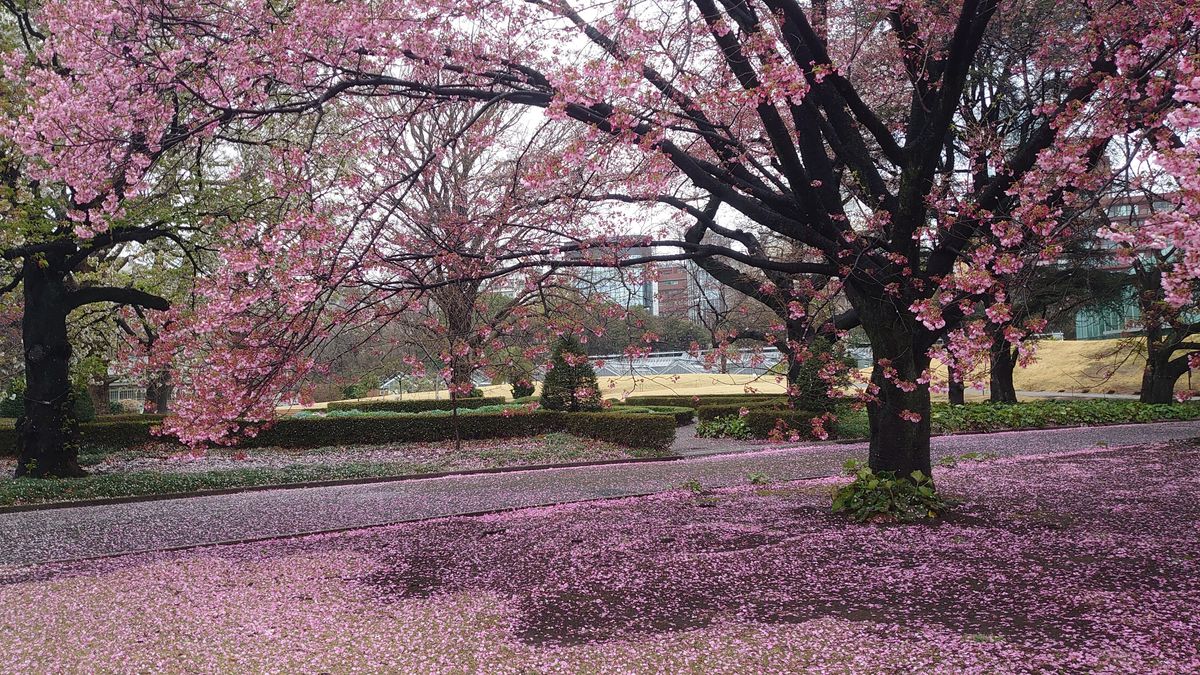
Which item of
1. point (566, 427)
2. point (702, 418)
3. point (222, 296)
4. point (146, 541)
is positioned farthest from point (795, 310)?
point (702, 418)

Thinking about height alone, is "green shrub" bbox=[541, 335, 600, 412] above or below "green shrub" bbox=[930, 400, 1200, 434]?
above

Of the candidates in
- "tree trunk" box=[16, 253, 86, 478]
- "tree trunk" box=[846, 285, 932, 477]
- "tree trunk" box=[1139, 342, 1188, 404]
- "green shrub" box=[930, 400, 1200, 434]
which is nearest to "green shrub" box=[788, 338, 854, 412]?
"green shrub" box=[930, 400, 1200, 434]

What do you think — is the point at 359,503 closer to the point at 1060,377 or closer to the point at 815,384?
the point at 815,384

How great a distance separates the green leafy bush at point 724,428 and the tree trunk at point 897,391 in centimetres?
1135

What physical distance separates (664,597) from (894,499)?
2827 millimetres

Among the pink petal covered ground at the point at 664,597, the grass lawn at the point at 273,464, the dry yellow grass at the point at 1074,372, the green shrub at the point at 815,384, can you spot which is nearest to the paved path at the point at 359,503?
the grass lawn at the point at 273,464

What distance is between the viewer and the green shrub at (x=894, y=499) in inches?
263

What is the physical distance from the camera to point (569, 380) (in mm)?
18469

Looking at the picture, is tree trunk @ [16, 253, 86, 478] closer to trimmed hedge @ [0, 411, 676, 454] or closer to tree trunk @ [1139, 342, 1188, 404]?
trimmed hedge @ [0, 411, 676, 454]

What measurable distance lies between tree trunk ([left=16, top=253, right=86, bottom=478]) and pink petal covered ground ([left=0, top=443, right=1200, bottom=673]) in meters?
6.96

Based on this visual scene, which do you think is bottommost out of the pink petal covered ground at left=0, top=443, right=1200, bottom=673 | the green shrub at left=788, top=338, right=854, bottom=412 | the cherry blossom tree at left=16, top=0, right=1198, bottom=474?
the pink petal covered ground at left=0, top=443, right=1200, bottom=673

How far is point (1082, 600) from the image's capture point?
14.6ft

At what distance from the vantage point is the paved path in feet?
26.0

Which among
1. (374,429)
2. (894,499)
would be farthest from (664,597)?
(374,429)
